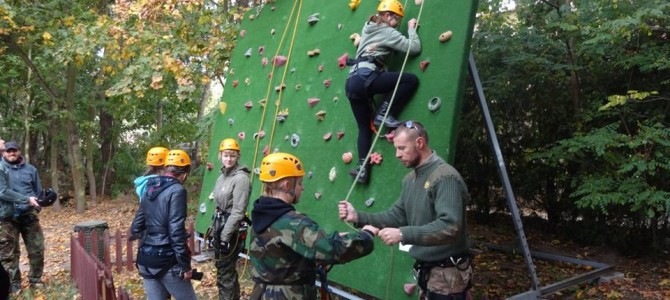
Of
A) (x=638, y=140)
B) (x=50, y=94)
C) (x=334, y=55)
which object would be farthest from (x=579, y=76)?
(x=50, y=94)

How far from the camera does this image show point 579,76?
7.32 metres

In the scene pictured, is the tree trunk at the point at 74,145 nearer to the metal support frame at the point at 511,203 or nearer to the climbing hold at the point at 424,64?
the climbing hold at the point at 424,64

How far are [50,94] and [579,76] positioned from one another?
13.8 m

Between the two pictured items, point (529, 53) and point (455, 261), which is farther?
point (529, 53)

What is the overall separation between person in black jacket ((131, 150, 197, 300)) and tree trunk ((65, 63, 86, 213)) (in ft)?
38.3

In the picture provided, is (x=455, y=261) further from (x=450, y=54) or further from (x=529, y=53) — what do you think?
(x=529, y=53)

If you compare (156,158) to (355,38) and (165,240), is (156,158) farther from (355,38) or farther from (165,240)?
(355,38)

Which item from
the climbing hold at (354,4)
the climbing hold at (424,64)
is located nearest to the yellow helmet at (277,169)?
the climbing hold at (424,64)

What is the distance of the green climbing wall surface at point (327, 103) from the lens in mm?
4223

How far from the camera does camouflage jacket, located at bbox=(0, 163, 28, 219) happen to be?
19.6 feet

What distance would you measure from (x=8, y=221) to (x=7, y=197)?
0.47 m

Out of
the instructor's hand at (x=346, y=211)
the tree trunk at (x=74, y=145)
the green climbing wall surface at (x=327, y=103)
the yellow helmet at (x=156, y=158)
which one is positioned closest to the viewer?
the instructor's hand at (x=346, y=211)

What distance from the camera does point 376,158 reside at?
15.4ft

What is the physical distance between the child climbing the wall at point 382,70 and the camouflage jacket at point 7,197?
442cm
